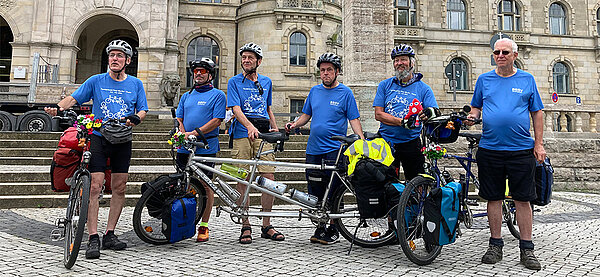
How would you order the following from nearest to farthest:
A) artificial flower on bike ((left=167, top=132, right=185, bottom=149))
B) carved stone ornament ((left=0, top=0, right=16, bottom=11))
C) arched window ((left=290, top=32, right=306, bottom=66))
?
artificial flower on bike ((left=167, top=132, right=185, bottom=149)) → carved stone ornament ((left=0, top=0, right=16, bottom=11)) → arched window ((left=290, top=32, right=306, bottom=66))

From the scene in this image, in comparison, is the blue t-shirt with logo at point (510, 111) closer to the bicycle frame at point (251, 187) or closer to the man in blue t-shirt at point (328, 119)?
the man in blue t-shirt at point (328, 119)

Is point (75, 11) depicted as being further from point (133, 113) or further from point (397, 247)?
point (397, 247)

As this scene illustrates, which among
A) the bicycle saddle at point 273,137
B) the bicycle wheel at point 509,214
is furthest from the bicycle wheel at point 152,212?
the bicycle wheel at point 509,214

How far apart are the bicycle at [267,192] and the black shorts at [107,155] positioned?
0.43 m

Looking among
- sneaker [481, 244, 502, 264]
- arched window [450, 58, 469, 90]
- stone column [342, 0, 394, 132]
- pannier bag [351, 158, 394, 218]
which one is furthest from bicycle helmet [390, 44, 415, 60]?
arched window [450, 58, 469, 90]

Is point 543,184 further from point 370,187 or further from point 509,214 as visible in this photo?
point 370,187

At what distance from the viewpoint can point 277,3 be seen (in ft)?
74.4

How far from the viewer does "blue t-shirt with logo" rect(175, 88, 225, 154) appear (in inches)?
176

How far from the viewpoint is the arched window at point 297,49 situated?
910 inches

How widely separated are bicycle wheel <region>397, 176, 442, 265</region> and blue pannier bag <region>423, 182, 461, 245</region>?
9 centimetres

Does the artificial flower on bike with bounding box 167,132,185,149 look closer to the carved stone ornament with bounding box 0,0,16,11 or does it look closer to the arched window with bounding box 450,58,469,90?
the carved stone ornament with bounding box 0,0,16,11

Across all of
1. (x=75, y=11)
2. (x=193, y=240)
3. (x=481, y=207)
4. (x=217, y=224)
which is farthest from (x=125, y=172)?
(x=75, y=11)

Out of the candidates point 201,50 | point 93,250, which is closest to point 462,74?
point 201,50

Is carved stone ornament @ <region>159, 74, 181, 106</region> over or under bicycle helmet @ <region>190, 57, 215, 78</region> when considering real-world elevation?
over
